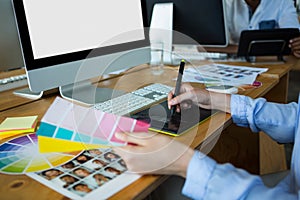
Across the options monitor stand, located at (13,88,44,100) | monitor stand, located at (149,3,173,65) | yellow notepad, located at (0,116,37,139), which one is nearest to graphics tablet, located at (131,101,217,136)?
yellow notepad, located at (0,116,37,139)

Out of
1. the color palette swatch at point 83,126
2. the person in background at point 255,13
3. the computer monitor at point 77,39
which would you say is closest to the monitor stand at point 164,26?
the computer monitor at point 77,39

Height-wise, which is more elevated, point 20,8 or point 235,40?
point 20,8

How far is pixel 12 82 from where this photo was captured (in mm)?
1239

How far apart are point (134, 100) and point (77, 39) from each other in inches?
9.4

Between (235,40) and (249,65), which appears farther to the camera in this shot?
(235,40)

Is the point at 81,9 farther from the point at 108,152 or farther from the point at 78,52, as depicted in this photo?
the point at 108,152

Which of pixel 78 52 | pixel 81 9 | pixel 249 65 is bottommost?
pixel 249 65

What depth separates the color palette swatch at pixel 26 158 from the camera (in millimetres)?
625

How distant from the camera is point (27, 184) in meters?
0.57

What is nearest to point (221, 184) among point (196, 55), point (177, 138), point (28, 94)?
point (177, 138)

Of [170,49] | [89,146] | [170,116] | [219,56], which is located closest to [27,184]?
[89,146]

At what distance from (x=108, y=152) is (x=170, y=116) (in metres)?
0.21

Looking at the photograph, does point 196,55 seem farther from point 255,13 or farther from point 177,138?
point 177,138

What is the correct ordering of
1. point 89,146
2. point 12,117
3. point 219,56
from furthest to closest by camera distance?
point 219,56
point 12,117
point 89,146
